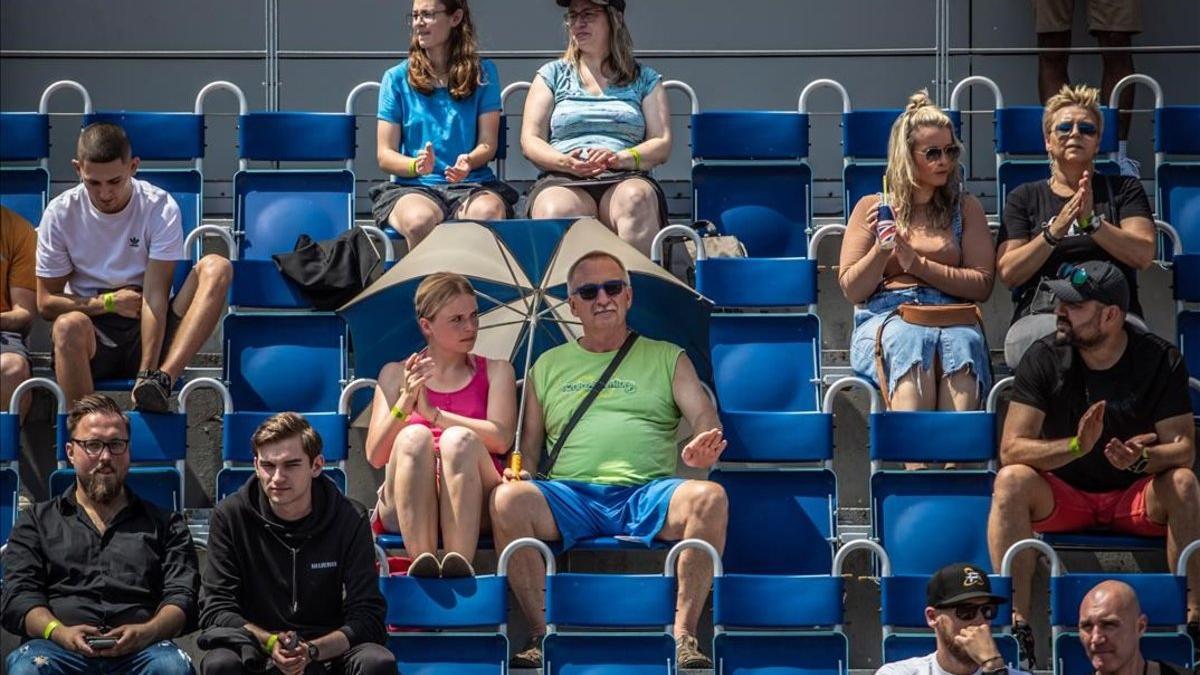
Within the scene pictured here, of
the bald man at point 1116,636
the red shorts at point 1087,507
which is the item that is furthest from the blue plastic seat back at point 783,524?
the bald man at point 1116,636

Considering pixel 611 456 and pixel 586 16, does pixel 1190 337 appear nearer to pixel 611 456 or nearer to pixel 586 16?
pixel 611 456

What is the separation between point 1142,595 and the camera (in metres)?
7.93

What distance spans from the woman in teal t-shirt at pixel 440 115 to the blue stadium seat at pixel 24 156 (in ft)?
4.40

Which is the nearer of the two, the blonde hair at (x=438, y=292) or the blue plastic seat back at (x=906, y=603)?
the blue plastic seat back at (x=906, y=603)

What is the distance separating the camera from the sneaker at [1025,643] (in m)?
7.95

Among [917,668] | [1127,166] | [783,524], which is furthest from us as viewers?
[1127,166]

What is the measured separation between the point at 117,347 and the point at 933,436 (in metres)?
2.92

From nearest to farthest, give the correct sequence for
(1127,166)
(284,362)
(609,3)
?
(284,362) → (609,3) → (1127,166)

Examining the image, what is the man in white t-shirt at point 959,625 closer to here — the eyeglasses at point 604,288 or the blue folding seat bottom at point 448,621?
the blue folding seat bottom at point 448,621

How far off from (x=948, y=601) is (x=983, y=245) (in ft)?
6.51

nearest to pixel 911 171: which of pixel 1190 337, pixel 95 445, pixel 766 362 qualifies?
pixel 766 362

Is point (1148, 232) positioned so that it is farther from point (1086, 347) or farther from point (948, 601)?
point (948, 601)

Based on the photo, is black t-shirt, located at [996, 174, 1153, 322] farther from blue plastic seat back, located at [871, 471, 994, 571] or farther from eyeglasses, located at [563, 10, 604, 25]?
eyeglasses, located at [563, 10, 604, 25]

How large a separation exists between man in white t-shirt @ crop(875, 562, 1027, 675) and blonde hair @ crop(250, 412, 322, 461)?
187 cm
